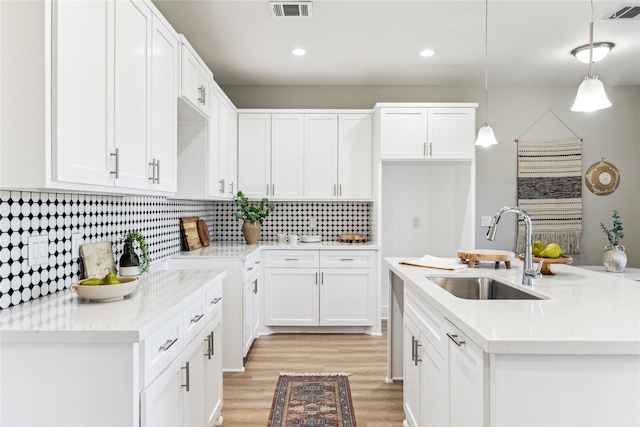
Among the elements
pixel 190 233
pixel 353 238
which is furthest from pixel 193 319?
pixel 353 238

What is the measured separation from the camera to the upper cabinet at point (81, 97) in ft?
4.27

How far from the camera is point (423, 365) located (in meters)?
1.95

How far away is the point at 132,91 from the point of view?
1838mm

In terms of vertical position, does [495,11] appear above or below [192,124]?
above

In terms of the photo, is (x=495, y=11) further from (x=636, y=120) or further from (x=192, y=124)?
(x=636, y=120)

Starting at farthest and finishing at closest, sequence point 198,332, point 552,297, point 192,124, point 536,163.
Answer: point 536,163 < point 192,124 < point 198,332 < point 552,297

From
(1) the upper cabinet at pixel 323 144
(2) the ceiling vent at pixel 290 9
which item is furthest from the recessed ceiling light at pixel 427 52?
(2) the ceiling vent at pixel 290 9

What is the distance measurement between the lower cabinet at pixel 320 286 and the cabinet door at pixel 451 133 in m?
1.26

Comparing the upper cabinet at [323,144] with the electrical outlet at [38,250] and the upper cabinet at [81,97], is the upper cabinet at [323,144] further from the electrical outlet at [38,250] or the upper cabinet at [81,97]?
the electrical outlet at [38,250]

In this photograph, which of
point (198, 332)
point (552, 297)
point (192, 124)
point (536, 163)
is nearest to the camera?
point (552, 297)

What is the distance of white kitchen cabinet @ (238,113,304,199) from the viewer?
426 cm

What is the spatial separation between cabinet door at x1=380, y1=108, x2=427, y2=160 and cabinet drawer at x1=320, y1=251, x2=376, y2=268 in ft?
3.21

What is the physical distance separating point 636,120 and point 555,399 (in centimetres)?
473

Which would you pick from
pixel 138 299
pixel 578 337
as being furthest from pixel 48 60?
pixel 578 337
